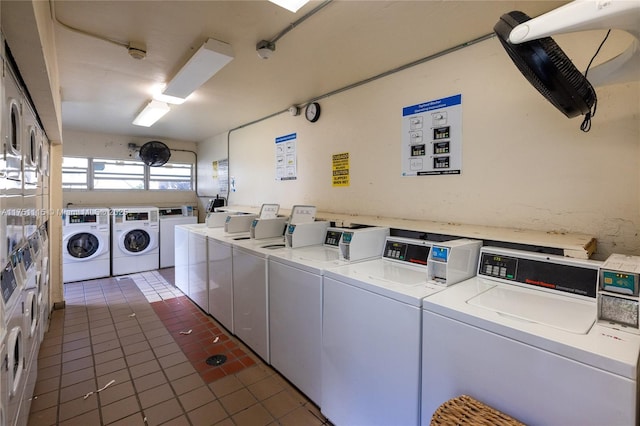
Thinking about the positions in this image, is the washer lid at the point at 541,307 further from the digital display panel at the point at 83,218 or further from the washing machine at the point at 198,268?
the digital display panel at the point at 83,218

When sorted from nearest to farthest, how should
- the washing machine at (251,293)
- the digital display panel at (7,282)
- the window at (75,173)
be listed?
the digital display panel at (7,282) → the washing machine at (251,293) → the window at (75,173)

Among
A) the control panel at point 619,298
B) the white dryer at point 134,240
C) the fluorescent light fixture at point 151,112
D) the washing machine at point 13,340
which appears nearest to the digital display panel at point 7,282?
the washing machine at point 13,340

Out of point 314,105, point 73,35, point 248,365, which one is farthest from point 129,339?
point 314,105

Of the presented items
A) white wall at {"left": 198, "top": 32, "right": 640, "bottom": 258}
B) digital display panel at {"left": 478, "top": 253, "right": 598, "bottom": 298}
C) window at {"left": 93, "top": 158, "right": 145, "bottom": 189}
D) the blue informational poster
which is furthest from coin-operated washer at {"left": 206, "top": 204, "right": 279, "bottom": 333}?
window at {"left": 93, "top": 158, "right": 145, "bottom": 189}

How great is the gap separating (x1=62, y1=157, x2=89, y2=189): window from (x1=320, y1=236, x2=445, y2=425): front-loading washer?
17.3 feet

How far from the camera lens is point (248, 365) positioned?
2.32 m

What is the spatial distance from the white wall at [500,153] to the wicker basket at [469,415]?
114cm

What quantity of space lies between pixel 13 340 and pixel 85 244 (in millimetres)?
3969

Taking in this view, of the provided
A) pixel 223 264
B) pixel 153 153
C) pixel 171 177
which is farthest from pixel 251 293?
pixel 171 177

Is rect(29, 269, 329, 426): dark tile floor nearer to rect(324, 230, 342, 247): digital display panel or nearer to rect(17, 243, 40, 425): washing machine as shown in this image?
rect(17, 243, 40, 425): washing machine

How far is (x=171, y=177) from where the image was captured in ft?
19.4

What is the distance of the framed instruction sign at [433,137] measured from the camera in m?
2.13

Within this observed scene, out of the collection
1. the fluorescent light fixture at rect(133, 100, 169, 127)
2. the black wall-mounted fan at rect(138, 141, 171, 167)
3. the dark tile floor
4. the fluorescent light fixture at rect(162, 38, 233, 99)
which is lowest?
the dark tile floor

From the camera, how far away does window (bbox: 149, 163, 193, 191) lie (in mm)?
5746
